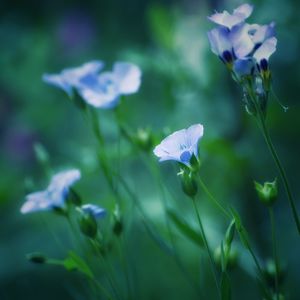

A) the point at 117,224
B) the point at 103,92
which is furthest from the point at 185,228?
the point at 103,92

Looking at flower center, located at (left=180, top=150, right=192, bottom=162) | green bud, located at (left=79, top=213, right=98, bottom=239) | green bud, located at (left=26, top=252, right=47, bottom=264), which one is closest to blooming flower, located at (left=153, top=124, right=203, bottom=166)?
flower center, located at (left=180, top=150, right=192, bottom=162)

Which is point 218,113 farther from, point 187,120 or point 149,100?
point 149,100

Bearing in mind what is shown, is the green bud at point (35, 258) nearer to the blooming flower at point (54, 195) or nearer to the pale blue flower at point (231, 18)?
the blooming flower at point (54, 195)

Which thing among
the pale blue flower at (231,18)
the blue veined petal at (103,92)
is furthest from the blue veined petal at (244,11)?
the blue veined petal at (103,92)

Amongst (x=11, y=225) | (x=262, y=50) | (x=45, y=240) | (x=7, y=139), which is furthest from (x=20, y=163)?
(x=262, y=50)

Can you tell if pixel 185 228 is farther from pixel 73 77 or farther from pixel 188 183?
pixel 73 77
